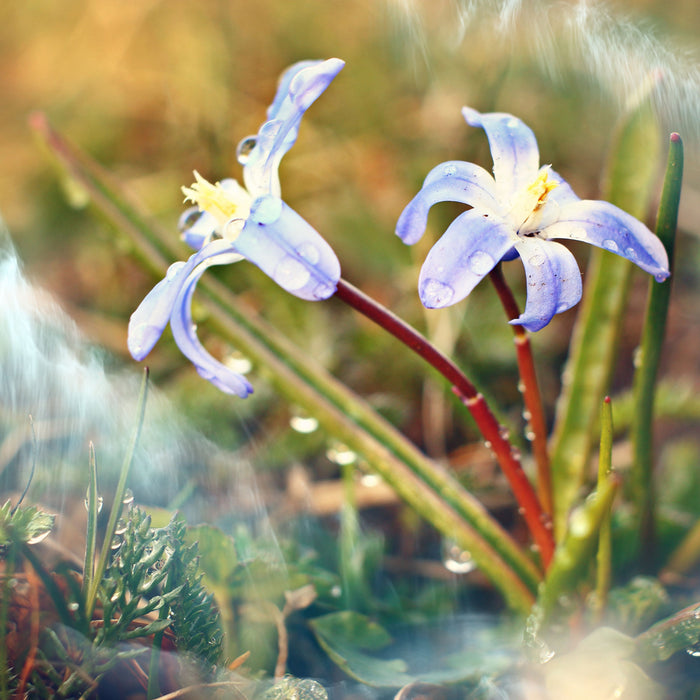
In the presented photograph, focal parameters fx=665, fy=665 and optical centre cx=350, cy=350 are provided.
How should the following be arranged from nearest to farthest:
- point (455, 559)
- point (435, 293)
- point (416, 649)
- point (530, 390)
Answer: point (435, 293) < point (530, 390) < point (416, 649) < point (455, 559)

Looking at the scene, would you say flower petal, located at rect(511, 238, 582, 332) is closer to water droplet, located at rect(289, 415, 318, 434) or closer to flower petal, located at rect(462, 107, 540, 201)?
flower petal, located at rect(462, 107, 540, 201)

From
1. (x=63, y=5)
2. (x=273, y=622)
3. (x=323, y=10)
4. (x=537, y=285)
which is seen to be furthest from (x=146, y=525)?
(x=63, y=5)

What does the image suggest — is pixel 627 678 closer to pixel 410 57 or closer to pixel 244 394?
pixel 244 394

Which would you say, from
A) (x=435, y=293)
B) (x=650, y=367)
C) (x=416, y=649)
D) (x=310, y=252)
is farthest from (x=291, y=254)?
(x=416, y=649)

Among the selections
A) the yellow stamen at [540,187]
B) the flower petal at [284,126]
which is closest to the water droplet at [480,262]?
the yellow stamen at [540,187]

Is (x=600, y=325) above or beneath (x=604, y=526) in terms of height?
above

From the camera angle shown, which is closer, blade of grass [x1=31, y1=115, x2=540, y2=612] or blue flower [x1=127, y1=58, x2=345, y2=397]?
blue flower [x1=127, y1=58, x2=345, y2=397]

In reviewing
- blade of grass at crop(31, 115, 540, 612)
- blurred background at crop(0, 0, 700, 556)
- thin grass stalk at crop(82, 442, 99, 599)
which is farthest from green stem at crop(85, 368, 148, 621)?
blade of grass at crop(31, 115, 540, 612)

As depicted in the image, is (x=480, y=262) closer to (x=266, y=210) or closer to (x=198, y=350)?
(x=266, y=210)
